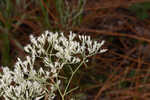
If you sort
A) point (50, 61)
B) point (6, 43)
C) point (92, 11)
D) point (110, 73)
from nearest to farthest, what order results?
point (50, 61) < point (6, 43) < point (110, 73) < point (92, 11)

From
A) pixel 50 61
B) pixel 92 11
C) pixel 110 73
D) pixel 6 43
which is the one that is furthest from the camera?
pixel 92 11

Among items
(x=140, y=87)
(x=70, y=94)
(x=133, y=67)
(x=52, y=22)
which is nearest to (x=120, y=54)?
(x=133, y=67)

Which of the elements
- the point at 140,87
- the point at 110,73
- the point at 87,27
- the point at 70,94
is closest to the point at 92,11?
the point at 87,27

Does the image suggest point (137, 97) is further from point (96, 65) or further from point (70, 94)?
point (70, 94)

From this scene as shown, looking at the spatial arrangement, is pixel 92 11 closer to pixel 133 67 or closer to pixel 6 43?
pixel 133 67

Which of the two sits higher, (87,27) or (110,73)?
(87,27)

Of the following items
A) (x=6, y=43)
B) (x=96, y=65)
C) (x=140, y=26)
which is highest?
(x=6, y=43)

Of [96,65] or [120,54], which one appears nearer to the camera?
[96,65]
